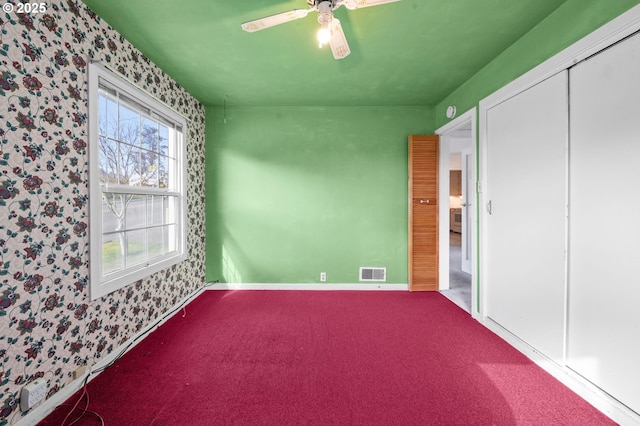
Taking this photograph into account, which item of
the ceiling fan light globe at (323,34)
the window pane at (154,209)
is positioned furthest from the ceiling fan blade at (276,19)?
the window pane at (154,209)

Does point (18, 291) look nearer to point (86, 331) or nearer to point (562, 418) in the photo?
point (86, 331)

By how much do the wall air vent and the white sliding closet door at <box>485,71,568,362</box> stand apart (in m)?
1.23

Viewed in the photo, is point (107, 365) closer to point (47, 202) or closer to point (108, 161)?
point (47, 202)

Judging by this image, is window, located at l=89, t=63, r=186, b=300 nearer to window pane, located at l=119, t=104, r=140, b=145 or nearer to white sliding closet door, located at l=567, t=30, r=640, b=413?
window pane, located at l=119, t=104, r=140, b=145

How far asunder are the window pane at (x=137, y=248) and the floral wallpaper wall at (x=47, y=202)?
1.35ft

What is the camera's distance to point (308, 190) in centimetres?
332

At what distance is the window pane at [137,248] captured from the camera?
216 cm

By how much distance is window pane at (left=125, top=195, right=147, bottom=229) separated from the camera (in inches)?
82.4

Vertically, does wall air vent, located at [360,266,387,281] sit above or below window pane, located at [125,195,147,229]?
below

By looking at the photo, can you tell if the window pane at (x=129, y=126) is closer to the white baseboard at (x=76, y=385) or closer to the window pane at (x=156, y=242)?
the window pane at (x=156, y=242)

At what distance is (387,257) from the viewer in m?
3.33

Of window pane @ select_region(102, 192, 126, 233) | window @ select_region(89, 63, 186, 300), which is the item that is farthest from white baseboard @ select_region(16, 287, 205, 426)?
window pane @ select_region(102, 192, 126, 233)

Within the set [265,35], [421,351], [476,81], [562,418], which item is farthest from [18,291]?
[476,81]

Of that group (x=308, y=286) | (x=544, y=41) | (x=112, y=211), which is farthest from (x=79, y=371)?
(x=544, y=41)
